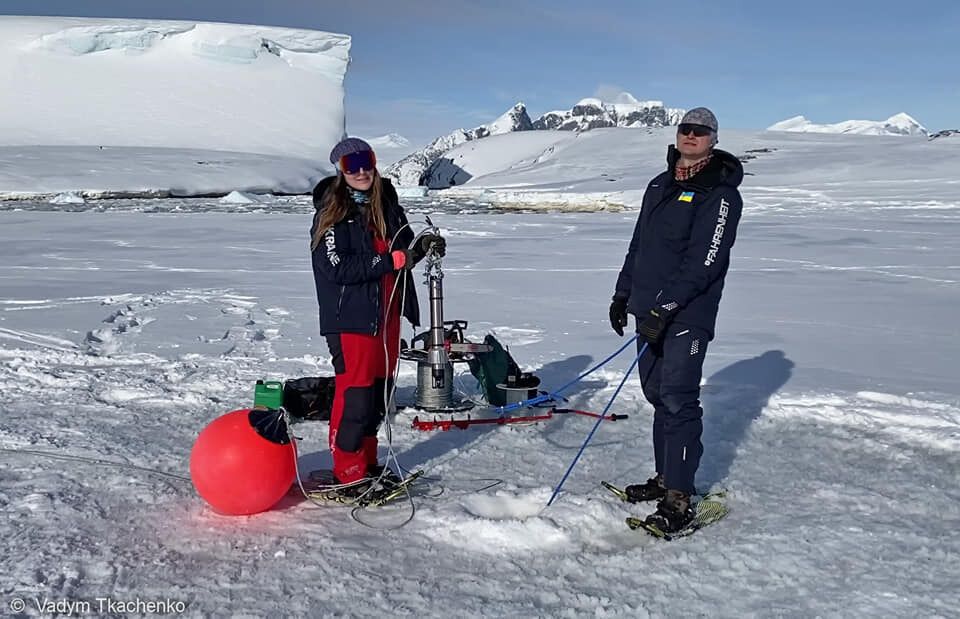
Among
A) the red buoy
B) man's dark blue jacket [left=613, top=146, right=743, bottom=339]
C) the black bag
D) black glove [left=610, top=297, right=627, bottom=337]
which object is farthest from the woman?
the black bag

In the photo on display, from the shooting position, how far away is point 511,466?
14.1 ft

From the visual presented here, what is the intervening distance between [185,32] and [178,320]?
56.4m

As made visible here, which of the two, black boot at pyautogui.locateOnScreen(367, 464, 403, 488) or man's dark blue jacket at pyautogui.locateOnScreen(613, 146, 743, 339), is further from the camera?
black boot at pyautogui.locateOnScreen(367, 464, 403, 488)

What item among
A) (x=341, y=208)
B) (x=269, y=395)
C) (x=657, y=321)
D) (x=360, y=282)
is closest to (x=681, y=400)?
(x=657, y=321)

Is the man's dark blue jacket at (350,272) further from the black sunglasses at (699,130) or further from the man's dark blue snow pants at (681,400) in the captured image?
the black sunglasses at (699,130)

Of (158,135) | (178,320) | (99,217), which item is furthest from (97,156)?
(178,320)

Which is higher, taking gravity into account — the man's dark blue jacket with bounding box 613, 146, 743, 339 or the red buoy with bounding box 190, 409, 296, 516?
the man's dark blue jacket with bounding box 613, 146, 743, 339

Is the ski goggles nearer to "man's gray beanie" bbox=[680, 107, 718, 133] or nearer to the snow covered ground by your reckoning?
"man's gray beanie" bbox=[680, 107, 718, 133]

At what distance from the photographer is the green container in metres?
Result: 4.59

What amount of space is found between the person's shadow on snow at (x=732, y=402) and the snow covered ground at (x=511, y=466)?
0.08ft

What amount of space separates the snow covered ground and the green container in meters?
0.32

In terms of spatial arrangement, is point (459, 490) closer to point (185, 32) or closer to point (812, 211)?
point (812, 211)

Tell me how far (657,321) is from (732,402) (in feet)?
7.52

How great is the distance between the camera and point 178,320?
767cm
